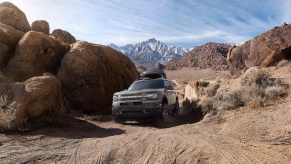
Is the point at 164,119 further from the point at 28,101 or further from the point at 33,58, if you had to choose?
the point at 33,58

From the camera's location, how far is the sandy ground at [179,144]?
7.28 meters

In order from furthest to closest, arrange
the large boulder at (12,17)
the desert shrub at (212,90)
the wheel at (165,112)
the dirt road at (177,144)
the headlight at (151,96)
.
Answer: the large boulder at (12,17) < the desert shrub at (212,90) < the wheel at (165,112) < the headlight at (151,96) < the dirt road at (177,144)

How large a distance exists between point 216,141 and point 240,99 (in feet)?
15.2

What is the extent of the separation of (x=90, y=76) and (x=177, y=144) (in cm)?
1007

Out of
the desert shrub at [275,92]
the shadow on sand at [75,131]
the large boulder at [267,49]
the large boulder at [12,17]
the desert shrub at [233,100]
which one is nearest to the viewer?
the shadow on sand at [75,131]

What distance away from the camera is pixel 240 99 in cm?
1258

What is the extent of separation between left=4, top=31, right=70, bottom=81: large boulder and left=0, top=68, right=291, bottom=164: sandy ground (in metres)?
5.94

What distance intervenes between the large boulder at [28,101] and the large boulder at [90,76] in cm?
345

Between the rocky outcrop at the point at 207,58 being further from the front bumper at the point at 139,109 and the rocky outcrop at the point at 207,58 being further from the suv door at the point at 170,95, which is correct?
the front bumper at the point at 139,109

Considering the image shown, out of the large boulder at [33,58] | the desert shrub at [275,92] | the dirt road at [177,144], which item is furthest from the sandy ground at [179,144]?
the large boulder at [33,58]

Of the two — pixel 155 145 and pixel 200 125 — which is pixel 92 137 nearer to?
pixel 155 145

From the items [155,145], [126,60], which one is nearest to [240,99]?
[155,145]

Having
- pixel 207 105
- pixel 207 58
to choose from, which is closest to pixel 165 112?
pixel 207 105

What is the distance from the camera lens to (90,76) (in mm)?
17453
